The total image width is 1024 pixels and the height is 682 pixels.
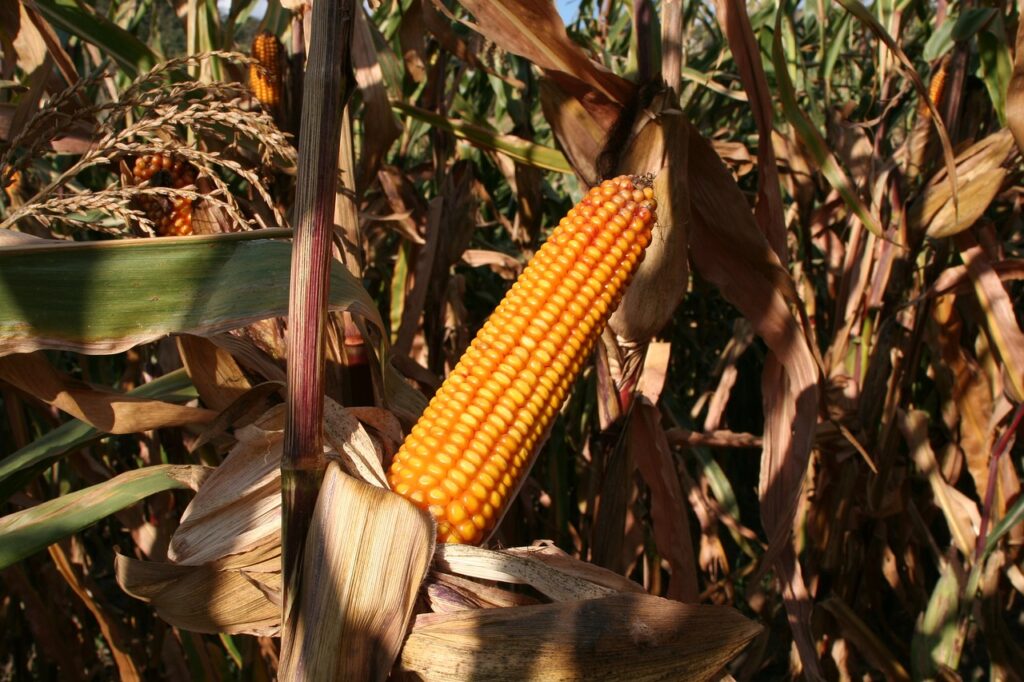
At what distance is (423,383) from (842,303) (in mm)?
1884

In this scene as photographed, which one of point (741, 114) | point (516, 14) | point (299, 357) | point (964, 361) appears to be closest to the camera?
point (299, 357)

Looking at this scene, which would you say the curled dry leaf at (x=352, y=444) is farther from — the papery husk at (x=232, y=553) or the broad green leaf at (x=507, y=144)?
the broad green leaf at (x=507, y=144)

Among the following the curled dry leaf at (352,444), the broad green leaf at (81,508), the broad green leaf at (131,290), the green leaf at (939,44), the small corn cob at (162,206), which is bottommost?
the broad green leaf at (81,508)

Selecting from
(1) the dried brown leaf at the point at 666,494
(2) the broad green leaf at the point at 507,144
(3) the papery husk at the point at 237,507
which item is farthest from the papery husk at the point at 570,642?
(2) the broad green leaf at the point at 507,144

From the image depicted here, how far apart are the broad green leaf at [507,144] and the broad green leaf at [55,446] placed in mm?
1197

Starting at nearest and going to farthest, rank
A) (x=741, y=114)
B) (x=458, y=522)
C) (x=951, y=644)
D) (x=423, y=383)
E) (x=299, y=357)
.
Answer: (x=299, y=357)
(x=458, y=522)
(x=423, y=383)
(x=951, y=644)
(x=741, y=114)

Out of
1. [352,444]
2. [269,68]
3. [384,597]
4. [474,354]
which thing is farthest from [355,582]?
[269,68]

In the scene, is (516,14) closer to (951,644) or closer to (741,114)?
(951,644)

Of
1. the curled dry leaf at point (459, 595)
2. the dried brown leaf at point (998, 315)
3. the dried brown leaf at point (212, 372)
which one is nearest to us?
the curled dry leaf at point (459, 595)

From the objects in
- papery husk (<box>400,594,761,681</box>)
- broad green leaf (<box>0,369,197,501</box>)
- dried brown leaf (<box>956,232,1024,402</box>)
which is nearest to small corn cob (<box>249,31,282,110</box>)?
broad green leaf (<box>0,369,197,501</box>)

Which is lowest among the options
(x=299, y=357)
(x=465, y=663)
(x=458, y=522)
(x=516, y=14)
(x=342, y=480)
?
(x=465, y=663)

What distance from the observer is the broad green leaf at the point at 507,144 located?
2.53 metres

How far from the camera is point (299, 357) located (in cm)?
106

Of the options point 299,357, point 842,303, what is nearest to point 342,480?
point 299,357
